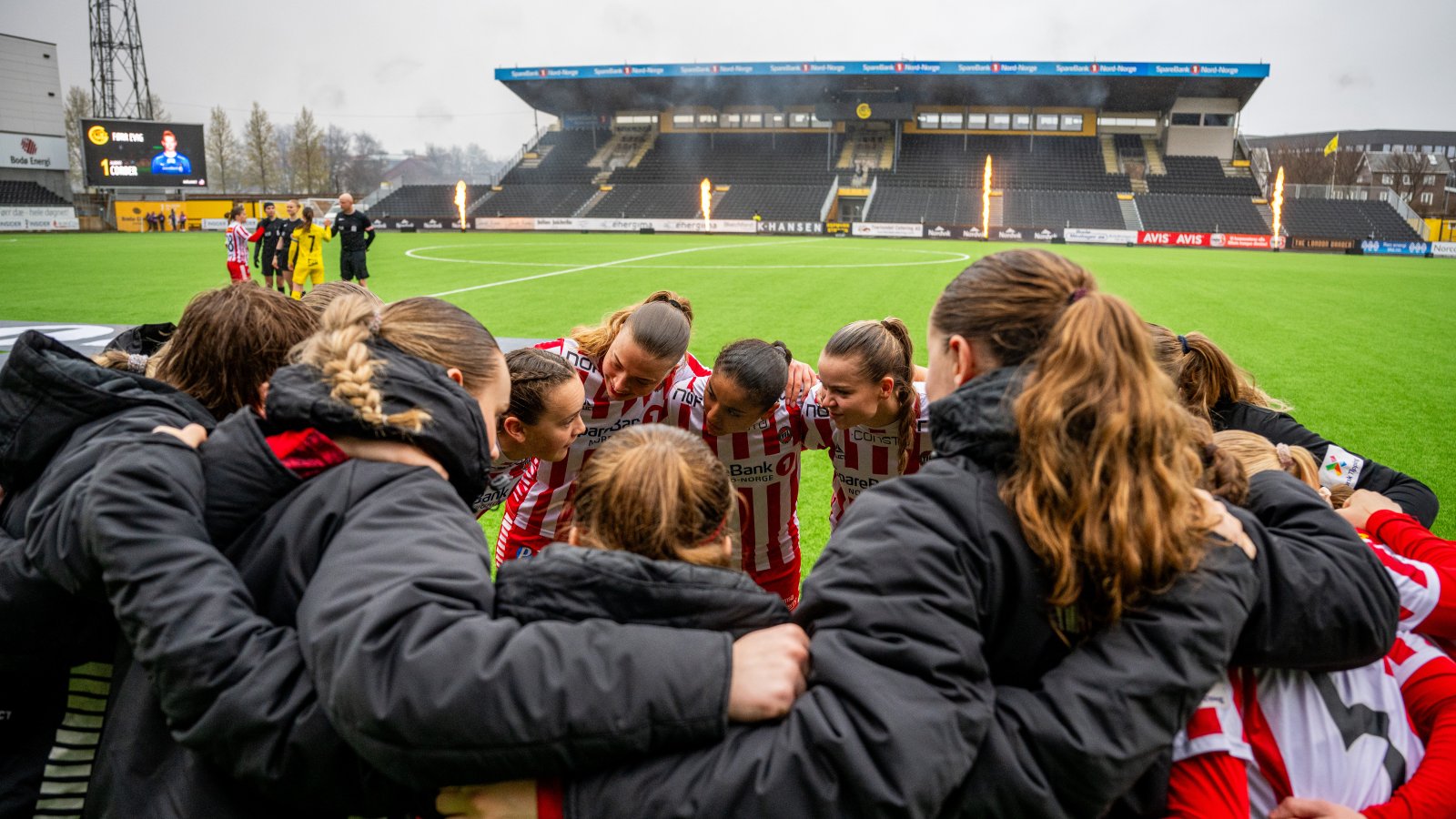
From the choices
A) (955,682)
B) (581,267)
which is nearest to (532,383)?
(955,682)

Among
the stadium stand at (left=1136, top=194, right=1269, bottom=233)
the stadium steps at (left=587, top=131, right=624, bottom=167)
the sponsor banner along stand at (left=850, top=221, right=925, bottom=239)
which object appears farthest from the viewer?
the stadium steps at (left=587, top=131, right=624, bottom=167)

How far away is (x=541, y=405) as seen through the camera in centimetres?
Result: 302

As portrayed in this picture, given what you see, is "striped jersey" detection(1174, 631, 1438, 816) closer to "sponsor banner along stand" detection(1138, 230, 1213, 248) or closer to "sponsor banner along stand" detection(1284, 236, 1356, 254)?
"sponsor banner along stand" detection(1138, 230, 1213, 248)

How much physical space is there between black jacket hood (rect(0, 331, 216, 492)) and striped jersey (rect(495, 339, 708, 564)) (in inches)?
78.3

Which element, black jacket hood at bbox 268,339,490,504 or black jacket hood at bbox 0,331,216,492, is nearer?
black jacket hood at bbox 268,339,490,504

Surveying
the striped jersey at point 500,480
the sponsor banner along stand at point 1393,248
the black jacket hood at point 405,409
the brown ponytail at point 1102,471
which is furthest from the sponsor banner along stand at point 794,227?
the brown ponytail at point 1102,471

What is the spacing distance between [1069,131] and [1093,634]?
6031 cm

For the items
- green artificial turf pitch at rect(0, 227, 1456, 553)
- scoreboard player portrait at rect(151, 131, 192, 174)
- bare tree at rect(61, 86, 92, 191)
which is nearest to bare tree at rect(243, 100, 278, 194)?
bare tree at rect(61, 86, 92, 191)

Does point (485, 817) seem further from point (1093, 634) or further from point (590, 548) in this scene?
point (1093, 634)

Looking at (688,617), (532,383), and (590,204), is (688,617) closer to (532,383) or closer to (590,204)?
(532,383)

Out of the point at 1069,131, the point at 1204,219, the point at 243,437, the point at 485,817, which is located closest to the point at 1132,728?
the point at 485,817

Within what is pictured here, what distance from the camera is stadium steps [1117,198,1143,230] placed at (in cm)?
4344

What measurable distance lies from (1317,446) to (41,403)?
12.8ft

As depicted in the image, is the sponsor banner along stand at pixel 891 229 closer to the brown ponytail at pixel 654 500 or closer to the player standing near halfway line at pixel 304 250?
the player standing near halfway line at pixel 304 250
